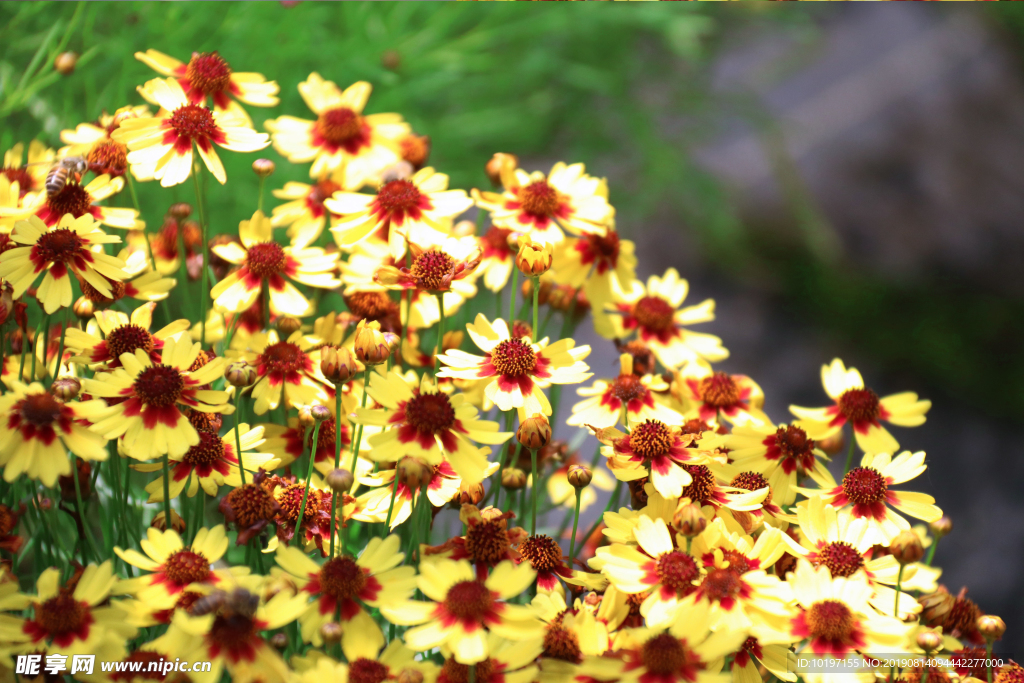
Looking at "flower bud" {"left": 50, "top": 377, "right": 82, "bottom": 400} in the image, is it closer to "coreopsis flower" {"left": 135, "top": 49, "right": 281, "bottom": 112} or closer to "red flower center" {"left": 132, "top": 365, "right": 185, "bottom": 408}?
"red flower center" {"left": 132, "top": 365, "right": 185, "bottom": 408}

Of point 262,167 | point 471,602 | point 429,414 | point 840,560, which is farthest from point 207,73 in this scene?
point 840,560

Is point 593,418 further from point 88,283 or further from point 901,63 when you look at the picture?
point 901,63

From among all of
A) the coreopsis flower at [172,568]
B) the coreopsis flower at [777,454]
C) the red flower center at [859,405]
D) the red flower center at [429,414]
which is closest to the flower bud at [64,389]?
the coreopsis flower at [172,568]

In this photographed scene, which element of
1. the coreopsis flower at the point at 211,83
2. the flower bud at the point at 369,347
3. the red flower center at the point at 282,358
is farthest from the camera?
the coreopsis flower at the point at 211,83

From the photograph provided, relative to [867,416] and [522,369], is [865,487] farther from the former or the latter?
[522,369]

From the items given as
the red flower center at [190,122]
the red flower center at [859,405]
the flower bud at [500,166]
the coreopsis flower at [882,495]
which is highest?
the flower bud at [500,166]

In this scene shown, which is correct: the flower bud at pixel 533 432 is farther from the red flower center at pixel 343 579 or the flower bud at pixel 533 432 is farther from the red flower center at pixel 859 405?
the red flower center at pixel 859 405
